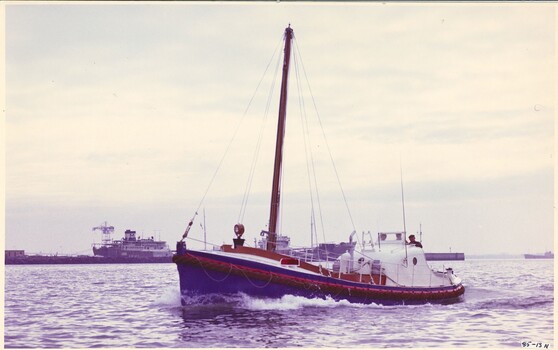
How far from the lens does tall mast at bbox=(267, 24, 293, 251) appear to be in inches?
1225

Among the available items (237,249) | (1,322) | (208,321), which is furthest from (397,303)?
(1,322)

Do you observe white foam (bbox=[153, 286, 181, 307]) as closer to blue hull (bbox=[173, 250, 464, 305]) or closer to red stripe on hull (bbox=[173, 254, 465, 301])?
blue hull (bbox=[173, 250, 464, 305])

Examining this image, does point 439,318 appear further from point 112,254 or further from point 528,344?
point 112,254

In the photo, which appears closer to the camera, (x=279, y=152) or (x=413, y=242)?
(x=279, y=152)

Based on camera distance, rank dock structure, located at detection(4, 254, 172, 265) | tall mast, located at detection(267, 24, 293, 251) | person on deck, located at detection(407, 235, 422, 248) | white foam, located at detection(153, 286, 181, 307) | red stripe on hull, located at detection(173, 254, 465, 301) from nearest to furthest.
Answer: red stripe on hull, located at detection(173, 254, 465, 301), tall mast, located at detection(267, 24, 293, 251), white foam, located at detection(153, 286, 181, 307), person on deck, located at detection(407, 235, 422, 248), dock structure, located at detection(4, 254, 172, 265)

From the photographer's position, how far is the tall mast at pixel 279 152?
102ft

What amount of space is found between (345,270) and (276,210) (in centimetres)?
568

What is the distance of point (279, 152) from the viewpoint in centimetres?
3219

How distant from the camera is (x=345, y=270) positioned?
1353 inches

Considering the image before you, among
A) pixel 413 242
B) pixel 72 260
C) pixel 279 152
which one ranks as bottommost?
pixel 72 260

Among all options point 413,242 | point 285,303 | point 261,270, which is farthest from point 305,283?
point 413,242

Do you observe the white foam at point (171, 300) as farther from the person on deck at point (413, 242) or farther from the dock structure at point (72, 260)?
the dock structure at point (72, 260)

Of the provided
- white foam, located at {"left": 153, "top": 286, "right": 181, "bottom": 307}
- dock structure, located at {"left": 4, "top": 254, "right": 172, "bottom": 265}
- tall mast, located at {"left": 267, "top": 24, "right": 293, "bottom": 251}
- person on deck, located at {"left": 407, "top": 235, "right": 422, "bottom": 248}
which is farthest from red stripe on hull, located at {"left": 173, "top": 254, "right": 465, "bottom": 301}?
dock structure, located at {"left": 4, "top": 254, "right": 172, "bottom": 265}

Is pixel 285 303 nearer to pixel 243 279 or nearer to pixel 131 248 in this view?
pixel 243 279
